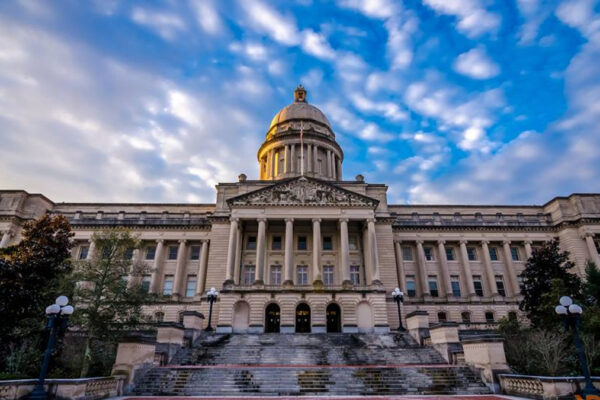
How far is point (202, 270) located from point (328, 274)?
1482cm

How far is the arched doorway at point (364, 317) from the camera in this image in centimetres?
3091

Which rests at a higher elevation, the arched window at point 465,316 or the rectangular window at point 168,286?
the rectangular window at point 168,286

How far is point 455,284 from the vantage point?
42.2 meters

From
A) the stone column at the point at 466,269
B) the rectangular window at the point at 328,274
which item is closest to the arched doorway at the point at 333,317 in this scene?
the rectangular window at the point at 328,274

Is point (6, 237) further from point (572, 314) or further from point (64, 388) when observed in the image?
point (572, 314)

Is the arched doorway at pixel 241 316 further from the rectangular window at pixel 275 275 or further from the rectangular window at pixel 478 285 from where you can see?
the rectangular window at pixel 478 285

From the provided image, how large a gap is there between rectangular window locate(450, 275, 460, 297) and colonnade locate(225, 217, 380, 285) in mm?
12484

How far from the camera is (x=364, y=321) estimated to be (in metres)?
31.1

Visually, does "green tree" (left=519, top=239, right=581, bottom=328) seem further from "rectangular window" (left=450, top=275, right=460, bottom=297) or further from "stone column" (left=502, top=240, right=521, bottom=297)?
"stone column" (left=502, top=240, right=521, bottom=297)

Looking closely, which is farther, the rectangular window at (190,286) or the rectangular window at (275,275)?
the rectangular window at (190,286)

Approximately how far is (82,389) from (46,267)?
12.3 m

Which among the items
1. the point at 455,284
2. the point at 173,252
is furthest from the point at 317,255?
the point at 173,252

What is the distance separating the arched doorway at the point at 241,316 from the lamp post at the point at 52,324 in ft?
62.0

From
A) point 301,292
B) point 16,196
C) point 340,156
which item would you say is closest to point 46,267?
point 301,292
